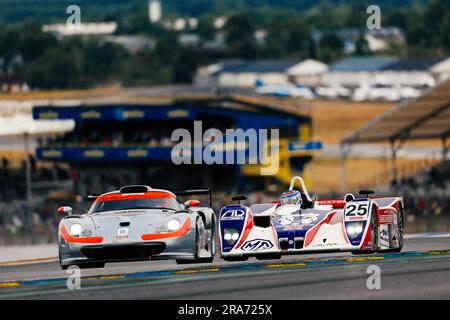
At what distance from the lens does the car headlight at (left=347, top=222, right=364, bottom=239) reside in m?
17.8

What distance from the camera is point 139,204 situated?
710 inches

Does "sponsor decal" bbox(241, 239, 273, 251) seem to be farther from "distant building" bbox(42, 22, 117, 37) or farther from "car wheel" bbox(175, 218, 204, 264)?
"distant building" bbox(42, 22, 117, 37)

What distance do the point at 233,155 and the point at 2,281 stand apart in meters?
40.0

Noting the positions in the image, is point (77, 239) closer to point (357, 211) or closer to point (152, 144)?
point (357, 211)

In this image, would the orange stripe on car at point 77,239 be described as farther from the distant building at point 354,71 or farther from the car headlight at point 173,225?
the distant building at point 354,71

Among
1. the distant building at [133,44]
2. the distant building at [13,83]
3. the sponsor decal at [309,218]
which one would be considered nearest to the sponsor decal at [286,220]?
the sponsor decal at [309,218]

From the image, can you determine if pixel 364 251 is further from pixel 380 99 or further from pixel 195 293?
pixel 380 99

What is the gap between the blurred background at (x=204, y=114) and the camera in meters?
43.2

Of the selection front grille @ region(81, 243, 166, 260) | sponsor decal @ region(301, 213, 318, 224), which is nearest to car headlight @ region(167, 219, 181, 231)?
front grille @ region(81, 243, 166, 260)

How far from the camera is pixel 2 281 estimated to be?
653 inches

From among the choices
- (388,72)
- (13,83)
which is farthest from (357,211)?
(388,72)

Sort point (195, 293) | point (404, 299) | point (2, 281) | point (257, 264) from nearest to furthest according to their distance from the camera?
1. point (404, 299)
2. point (195, 293)
3. point (2, 281)
4. point (257, 264)

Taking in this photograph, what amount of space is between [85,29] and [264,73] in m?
28.1
